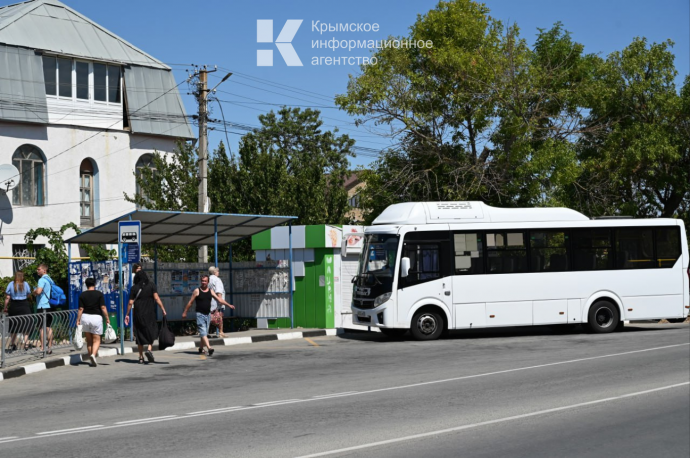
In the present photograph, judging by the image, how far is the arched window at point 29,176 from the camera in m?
36.7

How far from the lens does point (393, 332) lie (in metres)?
20.2

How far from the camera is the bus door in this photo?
1923 cm

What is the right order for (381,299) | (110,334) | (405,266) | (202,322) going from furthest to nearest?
(381,299) < (110,334) < (405,266) < (202,322)

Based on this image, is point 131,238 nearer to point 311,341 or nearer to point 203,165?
point 311,341

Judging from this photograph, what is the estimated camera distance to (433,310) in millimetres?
19594

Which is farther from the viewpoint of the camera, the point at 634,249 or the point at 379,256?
the point at 634,249

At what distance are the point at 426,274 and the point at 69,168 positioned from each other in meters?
24.5

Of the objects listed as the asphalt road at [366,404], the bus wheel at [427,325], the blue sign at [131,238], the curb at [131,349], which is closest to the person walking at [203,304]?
the asphalt road at [366,404]

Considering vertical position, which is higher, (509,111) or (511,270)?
(509,111)

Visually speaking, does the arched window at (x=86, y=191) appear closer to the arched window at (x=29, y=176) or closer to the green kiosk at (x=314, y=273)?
the arched window at (x=29, y=176)

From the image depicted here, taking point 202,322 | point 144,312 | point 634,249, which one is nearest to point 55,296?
point 144,312

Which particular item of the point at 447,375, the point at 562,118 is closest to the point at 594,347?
the point at 447,375

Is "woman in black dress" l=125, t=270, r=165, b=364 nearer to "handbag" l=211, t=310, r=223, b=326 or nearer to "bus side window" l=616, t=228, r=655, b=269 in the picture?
"handbag" l=211, t=310, r=223, b=326

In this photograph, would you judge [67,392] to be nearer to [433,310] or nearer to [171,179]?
[433,310]
